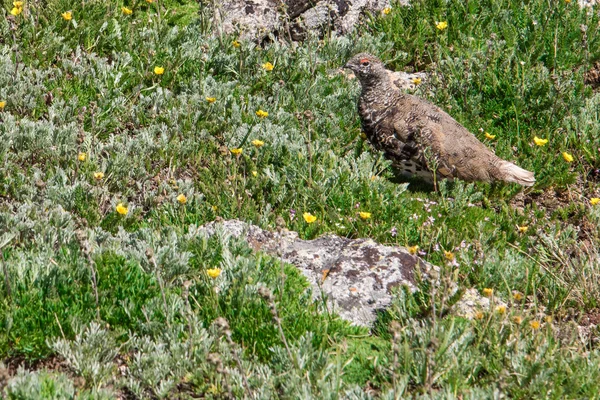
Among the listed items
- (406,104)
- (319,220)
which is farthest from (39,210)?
(406,104)

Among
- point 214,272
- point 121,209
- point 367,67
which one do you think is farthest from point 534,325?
point 367,67

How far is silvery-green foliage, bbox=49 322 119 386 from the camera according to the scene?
185 inches

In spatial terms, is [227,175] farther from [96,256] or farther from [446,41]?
[446,41]

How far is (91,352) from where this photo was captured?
4734 mm

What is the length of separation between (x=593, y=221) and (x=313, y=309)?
350 centimetres

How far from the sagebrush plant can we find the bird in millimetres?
185

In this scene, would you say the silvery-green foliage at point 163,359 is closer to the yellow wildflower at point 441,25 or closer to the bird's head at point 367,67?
the bird's head at point 367,67

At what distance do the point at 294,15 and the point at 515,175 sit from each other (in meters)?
4.49

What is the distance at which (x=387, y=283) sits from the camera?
5.78 meters

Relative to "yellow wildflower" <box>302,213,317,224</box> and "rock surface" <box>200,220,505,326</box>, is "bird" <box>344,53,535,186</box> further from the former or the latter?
"rock surface" <box>200,220,505,326</box>

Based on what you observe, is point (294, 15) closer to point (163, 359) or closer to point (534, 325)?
point (534, 325)

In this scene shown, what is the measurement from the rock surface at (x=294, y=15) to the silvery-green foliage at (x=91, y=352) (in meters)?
6.06

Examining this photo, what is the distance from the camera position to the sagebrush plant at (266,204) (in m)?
4.79

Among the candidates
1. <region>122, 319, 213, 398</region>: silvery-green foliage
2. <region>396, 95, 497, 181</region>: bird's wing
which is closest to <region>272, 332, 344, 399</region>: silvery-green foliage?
<region>122, 319, 213, 398</region>: silvery-green foliage
